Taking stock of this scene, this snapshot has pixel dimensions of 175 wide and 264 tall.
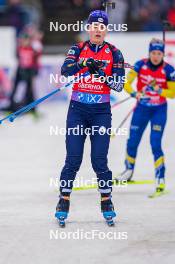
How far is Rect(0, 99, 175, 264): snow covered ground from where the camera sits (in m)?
6.93

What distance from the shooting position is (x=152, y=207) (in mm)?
8883

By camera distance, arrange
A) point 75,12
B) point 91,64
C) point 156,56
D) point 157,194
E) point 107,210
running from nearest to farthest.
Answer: point 91,64 < point 107,210 < point 157,194 < point 156,56 < point 75,12

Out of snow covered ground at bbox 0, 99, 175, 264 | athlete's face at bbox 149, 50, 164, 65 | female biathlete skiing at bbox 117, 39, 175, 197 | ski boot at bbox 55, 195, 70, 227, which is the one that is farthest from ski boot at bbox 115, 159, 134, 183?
ski boot at bbox 55, 195, 70, 227

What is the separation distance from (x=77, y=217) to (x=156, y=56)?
8.11 feet

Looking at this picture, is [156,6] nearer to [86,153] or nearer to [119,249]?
[86,153]

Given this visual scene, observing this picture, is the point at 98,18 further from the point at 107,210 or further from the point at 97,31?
the point at 107,210

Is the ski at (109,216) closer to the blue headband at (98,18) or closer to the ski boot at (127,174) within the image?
the blue headband at (98,18)

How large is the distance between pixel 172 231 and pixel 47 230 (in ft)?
4.07

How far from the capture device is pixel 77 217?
8.34 m

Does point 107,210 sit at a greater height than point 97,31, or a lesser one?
lesser

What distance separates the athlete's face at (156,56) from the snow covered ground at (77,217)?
163cm

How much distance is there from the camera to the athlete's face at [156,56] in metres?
9.64

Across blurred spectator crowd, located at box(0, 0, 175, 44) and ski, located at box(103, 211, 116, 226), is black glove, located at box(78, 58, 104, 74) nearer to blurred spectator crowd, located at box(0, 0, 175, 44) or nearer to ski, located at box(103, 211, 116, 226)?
ski, located at box(103, 211, 116, 226)

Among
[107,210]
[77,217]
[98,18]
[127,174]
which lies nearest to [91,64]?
[98,18]
